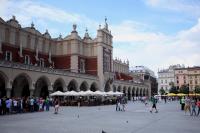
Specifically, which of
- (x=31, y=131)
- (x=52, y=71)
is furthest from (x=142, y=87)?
(x=31, y=131)

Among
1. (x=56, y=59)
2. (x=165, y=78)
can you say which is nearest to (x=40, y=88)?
Answer: (x=56, y=59)

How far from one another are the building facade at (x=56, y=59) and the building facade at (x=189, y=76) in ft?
233

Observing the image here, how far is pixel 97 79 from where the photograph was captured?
55.6m

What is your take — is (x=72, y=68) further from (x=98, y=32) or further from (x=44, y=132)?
(x=44, y=132)

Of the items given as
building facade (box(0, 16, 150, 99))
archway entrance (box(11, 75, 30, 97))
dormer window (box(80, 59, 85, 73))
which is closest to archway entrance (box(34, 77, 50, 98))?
building facade (box(0, 16, 150, 99))

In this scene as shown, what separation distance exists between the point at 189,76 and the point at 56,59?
292ft

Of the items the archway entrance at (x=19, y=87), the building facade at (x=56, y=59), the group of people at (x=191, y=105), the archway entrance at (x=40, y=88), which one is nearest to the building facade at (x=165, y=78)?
the building facade at (x=56, y=59)

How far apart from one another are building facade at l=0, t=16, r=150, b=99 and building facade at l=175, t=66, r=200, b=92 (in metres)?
71.0

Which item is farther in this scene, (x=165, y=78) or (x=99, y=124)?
(x=165, y=78)

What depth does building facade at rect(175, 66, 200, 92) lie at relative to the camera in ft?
428

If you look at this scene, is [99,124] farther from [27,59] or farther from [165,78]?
[165,78]

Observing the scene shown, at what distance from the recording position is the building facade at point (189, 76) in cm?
13050

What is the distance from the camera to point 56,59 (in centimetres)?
5816

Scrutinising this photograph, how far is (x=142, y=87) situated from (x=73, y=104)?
4970 cm
